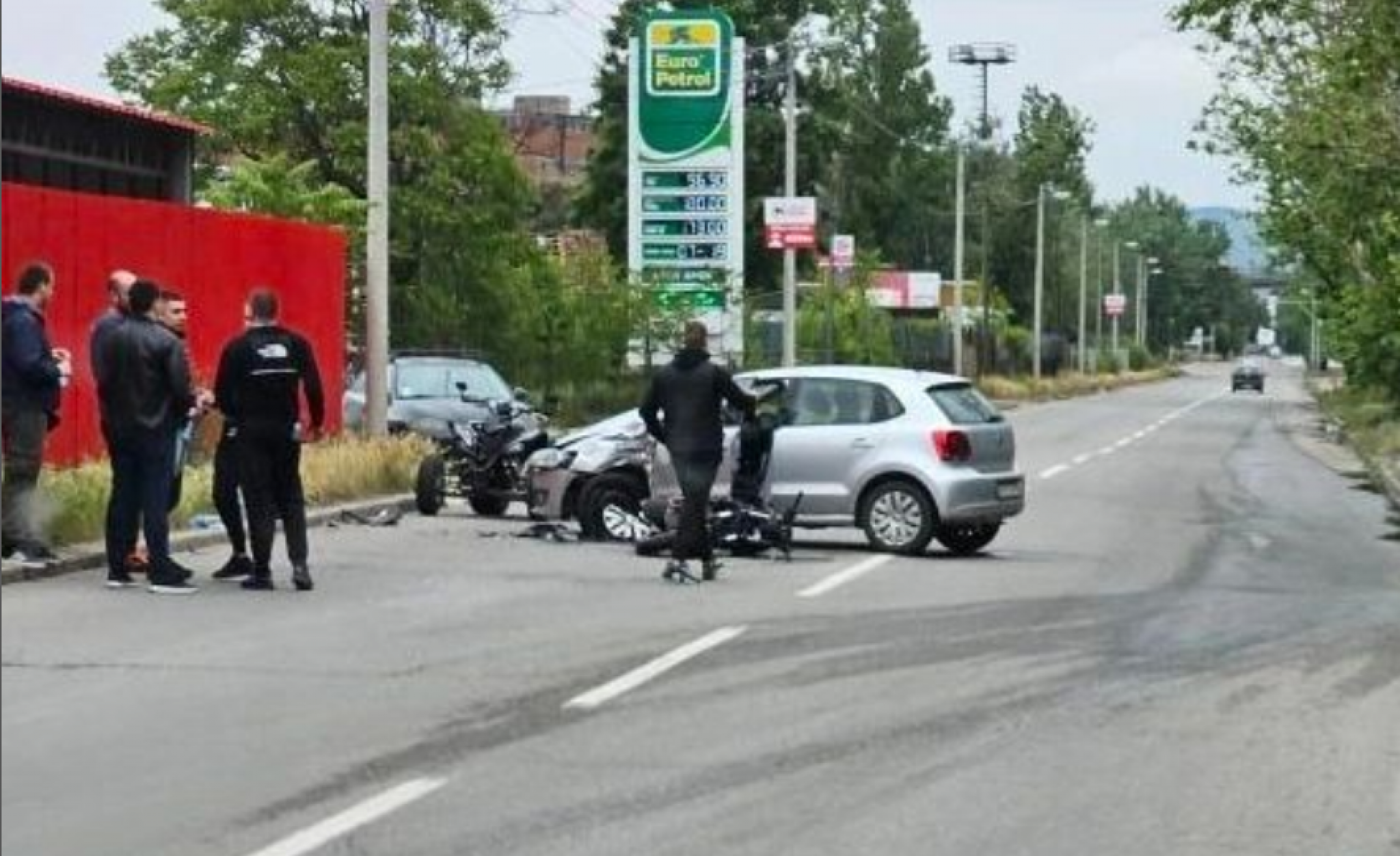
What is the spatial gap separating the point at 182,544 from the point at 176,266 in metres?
5.30

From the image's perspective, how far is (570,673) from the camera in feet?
36.2

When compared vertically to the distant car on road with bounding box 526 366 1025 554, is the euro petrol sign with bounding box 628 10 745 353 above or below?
above

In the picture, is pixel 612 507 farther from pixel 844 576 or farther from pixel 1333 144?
pixel 1333 144

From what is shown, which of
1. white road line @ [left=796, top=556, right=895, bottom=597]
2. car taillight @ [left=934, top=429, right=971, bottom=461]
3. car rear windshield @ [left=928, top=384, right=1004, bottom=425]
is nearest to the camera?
white road line @ [left=796, top=556, right=895, bottom=597]

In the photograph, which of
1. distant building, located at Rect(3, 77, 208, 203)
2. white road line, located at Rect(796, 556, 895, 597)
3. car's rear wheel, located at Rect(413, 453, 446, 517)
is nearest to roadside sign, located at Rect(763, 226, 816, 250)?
distant building, located at Rect(3, 77, 208, 203)

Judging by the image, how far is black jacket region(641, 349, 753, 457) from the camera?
14.6m

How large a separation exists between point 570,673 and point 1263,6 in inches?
680

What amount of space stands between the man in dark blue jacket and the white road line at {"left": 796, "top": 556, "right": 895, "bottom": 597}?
4877 millimetres

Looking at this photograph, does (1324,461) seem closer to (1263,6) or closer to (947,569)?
(1263,6)

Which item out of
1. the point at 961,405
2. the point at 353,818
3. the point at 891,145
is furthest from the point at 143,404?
the point at 891,145

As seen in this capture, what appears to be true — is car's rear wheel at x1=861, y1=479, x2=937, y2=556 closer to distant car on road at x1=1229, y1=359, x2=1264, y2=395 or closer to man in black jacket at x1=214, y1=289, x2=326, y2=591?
man in black jacket at x1=214, y1=289, x2=326, y2=591

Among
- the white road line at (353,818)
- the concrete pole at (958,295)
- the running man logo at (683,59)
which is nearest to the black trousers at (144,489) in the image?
the white road line at (353,818)

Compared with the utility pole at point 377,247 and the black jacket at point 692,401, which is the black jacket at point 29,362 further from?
the utility pole at point 377,247

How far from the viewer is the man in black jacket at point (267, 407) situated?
13383 millimetres
